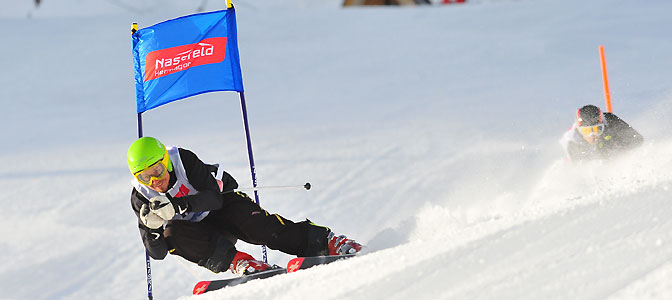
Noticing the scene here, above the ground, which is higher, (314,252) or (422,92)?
(422,92)

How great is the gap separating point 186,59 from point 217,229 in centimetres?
143

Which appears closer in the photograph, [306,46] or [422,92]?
[422,92]

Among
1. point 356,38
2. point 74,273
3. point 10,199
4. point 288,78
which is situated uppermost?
point 356,38

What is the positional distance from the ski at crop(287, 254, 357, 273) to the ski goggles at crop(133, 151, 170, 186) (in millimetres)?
801

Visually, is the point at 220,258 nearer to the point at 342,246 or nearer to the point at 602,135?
the point at 342,246

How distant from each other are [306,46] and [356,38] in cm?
105

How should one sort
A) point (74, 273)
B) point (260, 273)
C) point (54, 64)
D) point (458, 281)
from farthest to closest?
point (54, 64) < point (74, 273) < point (260, 273) < point (458, 281)

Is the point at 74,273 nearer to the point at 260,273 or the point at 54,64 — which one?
the point at 260,273

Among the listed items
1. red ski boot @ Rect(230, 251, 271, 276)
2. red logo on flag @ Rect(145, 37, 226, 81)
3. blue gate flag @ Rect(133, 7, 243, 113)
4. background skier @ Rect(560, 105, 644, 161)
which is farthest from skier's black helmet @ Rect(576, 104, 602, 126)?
red ski boot @ Rect(230, 251, 271, 276)

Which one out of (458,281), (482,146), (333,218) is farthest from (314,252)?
(482,146)

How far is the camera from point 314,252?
4.33 metres

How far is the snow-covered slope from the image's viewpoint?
120 inches

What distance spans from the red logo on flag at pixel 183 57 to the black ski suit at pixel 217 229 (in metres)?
1.19

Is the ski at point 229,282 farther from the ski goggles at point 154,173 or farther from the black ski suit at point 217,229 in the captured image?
the ski goggles at point 154,173
